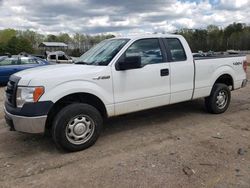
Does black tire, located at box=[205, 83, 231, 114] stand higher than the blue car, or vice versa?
the blue car

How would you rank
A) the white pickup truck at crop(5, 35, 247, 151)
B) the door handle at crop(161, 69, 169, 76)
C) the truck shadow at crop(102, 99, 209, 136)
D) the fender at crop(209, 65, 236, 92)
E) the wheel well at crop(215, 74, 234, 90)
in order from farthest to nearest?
the wheel well at crop(215, 74, 234, 90), the fender at crop(209, 65, 236, 92), the truck shadow at crop(102, 99, 209, 136), the door handle at crop(161, 69, 169, 76), the white pickup truck at crop(5, 35, 247, 151)

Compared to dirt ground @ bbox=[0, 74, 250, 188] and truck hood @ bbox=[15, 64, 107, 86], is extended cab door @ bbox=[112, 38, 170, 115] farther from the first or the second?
dirt ground @ bbox=[0, 74, 250, 188]

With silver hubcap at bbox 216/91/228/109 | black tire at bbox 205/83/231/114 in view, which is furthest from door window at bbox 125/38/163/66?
silver hubcap at bbox 216/91/228/109

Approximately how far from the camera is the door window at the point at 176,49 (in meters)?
5.82

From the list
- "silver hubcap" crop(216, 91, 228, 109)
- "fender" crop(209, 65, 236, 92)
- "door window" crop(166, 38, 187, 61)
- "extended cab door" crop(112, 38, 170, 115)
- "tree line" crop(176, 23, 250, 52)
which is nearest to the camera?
"extended cab door" crop(112, 38, 170, 115)

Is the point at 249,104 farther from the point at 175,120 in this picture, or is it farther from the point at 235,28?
the point at 235,28

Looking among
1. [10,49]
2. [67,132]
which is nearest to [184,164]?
[67,132]

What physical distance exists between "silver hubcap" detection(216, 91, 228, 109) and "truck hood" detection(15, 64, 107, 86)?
10.5ft

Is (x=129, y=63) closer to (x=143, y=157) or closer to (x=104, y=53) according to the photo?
(x=104, y=53)

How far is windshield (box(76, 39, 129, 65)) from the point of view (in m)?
5.13

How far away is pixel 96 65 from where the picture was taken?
5062 millimetres

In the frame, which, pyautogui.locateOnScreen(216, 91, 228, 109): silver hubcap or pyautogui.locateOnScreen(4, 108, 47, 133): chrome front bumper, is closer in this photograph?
pyautogui.locateOnScreen(4, 108, 47, 133): chrome front bumper

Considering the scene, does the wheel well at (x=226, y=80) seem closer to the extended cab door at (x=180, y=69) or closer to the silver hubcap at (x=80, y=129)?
the extended cab door at (x=180, y=69)

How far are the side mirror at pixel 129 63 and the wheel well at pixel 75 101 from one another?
2.28ft
